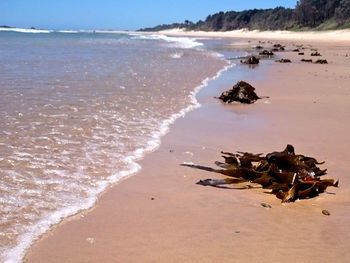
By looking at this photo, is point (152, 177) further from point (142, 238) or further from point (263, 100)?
point (263, 100)

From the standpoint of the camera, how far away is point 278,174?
3723mm

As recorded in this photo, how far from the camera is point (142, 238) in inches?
104

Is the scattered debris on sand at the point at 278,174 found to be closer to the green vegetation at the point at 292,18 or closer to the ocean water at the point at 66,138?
the ocean water at the point at 66,138

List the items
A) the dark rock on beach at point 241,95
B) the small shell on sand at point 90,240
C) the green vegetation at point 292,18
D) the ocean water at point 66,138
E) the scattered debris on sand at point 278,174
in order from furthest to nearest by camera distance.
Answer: the green vegetation at point 292,18
the dark rock on beach at point 241,95
the scattered debris on sand at point 278,174
the ocean water at point 66,138
the small shell on sand at point 90,240

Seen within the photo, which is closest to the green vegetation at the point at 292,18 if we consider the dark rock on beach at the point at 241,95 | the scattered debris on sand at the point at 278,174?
the dark rock on beach at the point at 241,95

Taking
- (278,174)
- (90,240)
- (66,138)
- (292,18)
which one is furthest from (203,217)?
(292,18)

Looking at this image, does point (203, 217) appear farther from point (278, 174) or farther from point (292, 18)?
point (292, 18)

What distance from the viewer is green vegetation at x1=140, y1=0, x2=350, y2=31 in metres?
57.9

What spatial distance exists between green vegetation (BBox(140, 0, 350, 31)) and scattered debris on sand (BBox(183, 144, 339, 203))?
170 feet

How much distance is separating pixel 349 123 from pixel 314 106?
148cm

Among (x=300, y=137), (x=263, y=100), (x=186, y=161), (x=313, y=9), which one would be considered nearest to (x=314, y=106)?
(x=263, y=100)

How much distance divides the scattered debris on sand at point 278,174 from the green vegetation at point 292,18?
5179cm

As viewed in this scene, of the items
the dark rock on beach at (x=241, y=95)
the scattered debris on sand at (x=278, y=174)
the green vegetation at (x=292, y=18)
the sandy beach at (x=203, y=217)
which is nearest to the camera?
the sandy beach at (x=203, y=217)

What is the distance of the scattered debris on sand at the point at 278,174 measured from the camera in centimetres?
346
